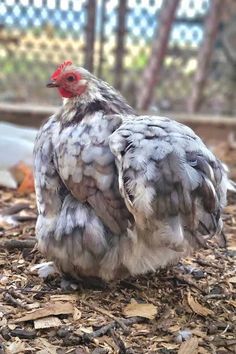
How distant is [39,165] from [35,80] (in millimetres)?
3586

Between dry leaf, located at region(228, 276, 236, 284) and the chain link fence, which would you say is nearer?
dry leaf, located at region(228, 276, 236, 284)

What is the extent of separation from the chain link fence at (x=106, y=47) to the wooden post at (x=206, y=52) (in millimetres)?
418

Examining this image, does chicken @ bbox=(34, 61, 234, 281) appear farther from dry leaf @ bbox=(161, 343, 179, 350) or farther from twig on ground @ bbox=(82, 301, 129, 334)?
dry leaf @ bbox=(161, 343, 179, 350)

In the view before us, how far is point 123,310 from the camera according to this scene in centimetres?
184

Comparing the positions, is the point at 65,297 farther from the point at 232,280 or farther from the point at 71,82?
the point at 71,82

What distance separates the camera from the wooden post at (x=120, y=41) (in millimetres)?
4671

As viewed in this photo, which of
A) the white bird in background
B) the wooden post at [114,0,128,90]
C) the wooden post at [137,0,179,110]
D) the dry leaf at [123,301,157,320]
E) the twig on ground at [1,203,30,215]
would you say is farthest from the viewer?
the wooden post at [114,0,128,90]

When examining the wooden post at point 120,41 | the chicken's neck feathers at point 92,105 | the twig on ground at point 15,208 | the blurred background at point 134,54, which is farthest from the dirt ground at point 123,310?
the wooden post at point 120,41

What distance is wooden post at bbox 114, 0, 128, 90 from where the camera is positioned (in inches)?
184

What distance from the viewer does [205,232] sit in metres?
1.81

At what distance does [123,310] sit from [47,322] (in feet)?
0.81

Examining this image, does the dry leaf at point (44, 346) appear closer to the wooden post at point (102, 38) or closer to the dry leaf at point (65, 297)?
the dry leaf at point (65, 297)

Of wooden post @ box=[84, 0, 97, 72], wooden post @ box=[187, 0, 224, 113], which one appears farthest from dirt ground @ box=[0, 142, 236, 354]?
wooden post @ box=[84, 0, 97, 72]

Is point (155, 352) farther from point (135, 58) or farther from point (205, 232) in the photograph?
point (135, 58)
